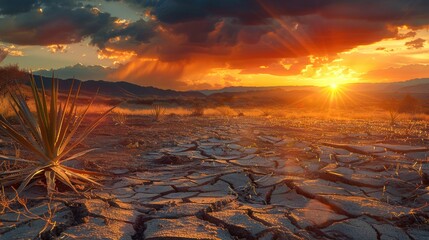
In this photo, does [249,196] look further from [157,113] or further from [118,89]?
[118,89]

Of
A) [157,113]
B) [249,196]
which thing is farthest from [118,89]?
[249,196]

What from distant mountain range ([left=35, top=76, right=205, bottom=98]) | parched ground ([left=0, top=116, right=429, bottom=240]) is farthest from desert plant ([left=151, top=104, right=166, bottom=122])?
distant mountain range ([left=35, top=76, right=205, bottom=98])

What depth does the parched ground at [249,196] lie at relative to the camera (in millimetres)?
2828

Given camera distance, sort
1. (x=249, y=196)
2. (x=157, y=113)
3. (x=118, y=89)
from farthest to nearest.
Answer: (x=118, y=89)
(x=157, y=113)
(x=249, y=196)

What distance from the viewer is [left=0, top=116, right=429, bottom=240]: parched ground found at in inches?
111

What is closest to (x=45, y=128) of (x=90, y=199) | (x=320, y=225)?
(x=90, y=199)

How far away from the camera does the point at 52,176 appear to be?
382cm

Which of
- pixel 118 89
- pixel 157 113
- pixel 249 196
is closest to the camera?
pixel 249 196

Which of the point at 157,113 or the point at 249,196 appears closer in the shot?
the point at 249,196

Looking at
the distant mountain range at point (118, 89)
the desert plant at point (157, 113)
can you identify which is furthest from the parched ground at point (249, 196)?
the distant mountain range at point (118, 89)

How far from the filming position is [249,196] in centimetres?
374

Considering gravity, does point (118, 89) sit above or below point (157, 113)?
below

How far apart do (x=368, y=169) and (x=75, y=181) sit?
3258mm

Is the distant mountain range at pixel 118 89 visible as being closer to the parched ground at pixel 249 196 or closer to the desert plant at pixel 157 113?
the desert plant at pixel 157 113
